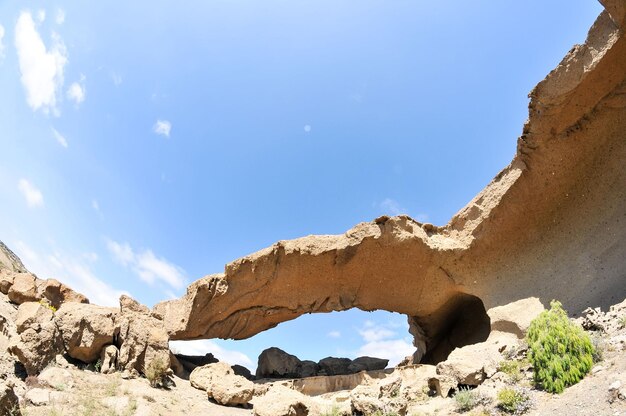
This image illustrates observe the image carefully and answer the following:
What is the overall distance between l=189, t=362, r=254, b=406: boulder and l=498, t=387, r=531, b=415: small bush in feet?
19.9

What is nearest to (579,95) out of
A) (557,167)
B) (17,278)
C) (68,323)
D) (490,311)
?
(557,167)

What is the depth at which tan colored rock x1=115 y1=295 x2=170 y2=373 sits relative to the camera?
10648 mm

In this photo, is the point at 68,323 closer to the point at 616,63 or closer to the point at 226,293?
the point at 226,293

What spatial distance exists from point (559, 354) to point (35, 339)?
33.1 feet

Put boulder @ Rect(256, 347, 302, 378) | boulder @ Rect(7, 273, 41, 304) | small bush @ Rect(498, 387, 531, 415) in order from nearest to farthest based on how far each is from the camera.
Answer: small bush @ Rect(498, 387, 531, 415), boulder @ Rect(7, 273, 41, 304), boulder @ Rect(256, 347, 302, 378)

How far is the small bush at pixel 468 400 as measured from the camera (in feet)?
24.4

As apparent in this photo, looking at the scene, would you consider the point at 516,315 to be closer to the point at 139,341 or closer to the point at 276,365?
the point at 276,365

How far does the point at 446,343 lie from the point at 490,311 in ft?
15.0

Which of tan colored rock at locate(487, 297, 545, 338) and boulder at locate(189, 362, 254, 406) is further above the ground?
tan colored rock at locate(487, 297, 545, 338)

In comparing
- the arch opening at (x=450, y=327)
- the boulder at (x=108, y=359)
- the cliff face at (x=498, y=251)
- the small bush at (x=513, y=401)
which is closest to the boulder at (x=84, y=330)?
the boulder at (x=108, y=359)

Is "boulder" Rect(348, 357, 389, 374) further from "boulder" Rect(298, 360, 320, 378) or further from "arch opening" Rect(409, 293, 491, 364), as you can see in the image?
"arch opening" Rect(409, 293, 491, 364)

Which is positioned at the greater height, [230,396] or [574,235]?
Result: [574,235]

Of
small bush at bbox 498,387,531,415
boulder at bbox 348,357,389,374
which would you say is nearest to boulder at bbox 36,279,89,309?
boulder at bbox 348,357,389,374

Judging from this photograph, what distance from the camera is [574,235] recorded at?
1138cm
